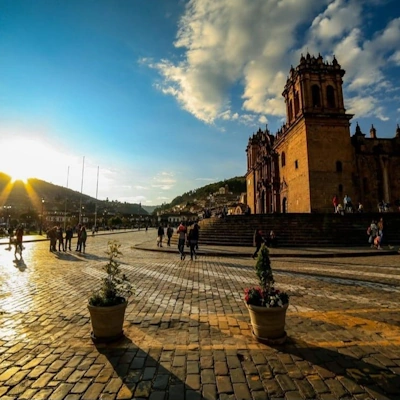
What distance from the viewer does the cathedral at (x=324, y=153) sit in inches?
1129

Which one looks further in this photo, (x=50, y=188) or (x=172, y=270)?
(x=50, y=188)

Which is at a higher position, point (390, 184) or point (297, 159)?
point (297, 159)

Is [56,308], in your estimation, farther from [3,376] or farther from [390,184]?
[390,184]

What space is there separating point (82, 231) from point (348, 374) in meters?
17.4

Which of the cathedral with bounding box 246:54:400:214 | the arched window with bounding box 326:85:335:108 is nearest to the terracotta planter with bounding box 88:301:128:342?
the cathedral with bounding box 246:54:400:214

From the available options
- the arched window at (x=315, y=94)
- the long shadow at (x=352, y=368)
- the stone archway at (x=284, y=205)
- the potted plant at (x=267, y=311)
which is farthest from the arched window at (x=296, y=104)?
the long shadow at (x=352, y=368)

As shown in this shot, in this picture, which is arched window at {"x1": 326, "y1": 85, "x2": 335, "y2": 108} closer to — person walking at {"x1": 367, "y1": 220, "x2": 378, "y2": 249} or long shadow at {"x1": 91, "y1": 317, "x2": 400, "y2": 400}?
person walking at {"x1": 367, "y1": 220, "x2": 378, "y2": 249}

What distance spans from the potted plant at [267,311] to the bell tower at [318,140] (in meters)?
26.2

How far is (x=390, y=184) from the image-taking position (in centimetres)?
3158

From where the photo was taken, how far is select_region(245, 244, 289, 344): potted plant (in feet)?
12.5

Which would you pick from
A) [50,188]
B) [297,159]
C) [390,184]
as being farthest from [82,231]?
[50,188]

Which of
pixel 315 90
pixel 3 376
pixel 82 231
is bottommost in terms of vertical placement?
pixel 3 376

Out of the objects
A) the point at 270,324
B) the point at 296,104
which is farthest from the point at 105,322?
the point at 296,104

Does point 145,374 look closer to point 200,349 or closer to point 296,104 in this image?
point 200,349
